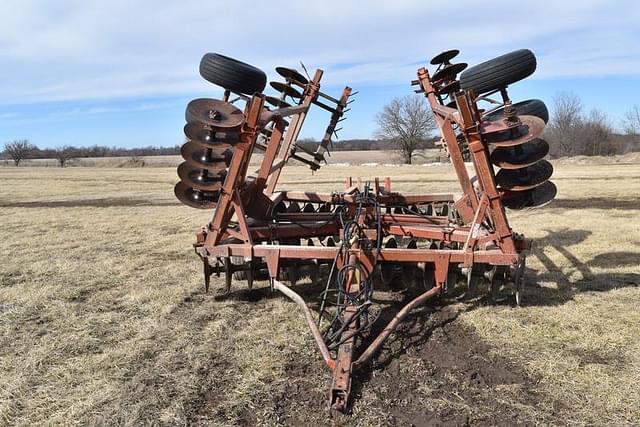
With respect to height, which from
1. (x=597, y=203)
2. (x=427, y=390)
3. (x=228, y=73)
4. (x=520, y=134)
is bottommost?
(x=427, y=390)

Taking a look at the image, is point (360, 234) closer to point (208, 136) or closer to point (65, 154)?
point (208, 136)

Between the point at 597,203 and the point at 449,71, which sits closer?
the point at 449,71

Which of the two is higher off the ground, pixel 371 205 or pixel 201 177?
pixel 201 177

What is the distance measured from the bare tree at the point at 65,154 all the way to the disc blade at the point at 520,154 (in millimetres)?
69654

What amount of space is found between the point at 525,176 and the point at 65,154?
79.8 meters

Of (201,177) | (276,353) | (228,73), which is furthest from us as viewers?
(228,73)

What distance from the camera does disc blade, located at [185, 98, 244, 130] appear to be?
4883 mm

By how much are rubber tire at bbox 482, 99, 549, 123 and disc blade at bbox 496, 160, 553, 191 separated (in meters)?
0.47

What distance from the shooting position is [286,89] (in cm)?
706

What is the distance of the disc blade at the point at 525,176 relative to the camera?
494 cm

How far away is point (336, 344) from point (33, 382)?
7.51ft

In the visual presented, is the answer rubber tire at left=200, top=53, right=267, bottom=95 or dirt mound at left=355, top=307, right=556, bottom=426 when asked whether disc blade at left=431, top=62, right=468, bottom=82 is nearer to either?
rubber tire at left=200, top=53, right=267, bottom=95

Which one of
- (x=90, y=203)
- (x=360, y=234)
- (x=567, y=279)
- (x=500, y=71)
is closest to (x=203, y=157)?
(x=360, y=234)

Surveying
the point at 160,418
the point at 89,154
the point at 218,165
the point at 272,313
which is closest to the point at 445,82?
the point at 218,165
